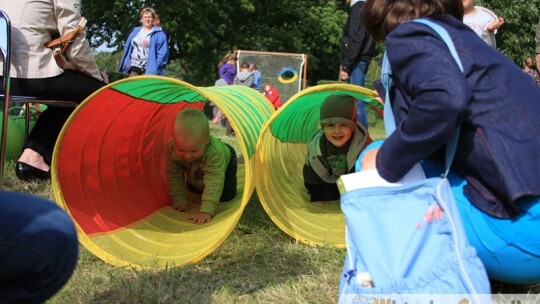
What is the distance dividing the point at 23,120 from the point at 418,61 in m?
5.14

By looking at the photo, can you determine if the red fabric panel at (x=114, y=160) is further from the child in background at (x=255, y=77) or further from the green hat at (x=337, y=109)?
the child in background at (x=255, y=77)

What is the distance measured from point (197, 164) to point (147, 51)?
5413mm

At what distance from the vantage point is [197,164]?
386cm

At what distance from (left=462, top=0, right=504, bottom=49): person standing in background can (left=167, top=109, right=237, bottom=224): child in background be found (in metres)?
2.83

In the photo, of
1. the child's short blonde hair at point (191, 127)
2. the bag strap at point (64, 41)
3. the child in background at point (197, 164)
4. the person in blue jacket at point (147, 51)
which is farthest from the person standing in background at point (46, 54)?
the person in blue jacket at point (147, 51)

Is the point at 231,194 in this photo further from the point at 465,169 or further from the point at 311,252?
the point at 465,169

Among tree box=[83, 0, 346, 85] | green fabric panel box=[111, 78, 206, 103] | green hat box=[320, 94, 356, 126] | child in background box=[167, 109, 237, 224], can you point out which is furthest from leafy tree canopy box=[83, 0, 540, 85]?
green hat box=[320, 94, 356, 126]

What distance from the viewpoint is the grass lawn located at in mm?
2408

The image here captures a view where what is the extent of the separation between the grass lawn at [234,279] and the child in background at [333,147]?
846mm

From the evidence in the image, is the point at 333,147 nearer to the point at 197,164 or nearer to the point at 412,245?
the point at 197,164

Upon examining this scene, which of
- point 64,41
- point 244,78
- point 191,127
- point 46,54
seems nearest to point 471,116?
point 191,127

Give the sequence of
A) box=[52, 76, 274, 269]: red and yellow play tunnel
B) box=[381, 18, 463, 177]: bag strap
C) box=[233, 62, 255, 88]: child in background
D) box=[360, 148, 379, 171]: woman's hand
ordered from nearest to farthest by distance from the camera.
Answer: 1. box=[381, 18, 463, 177]: bag strap
2. box=[360, 148, 379, 171]: woman's hand
3. box=[52, 76, 274, 269]: red and yellow play tunnel
4. box=[233, 62, 255, 88]: child in background

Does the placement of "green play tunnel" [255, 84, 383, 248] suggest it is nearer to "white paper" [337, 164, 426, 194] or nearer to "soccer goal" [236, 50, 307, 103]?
"white paper" [337, 164, 426, 194]

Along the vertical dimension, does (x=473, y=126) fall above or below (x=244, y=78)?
above
